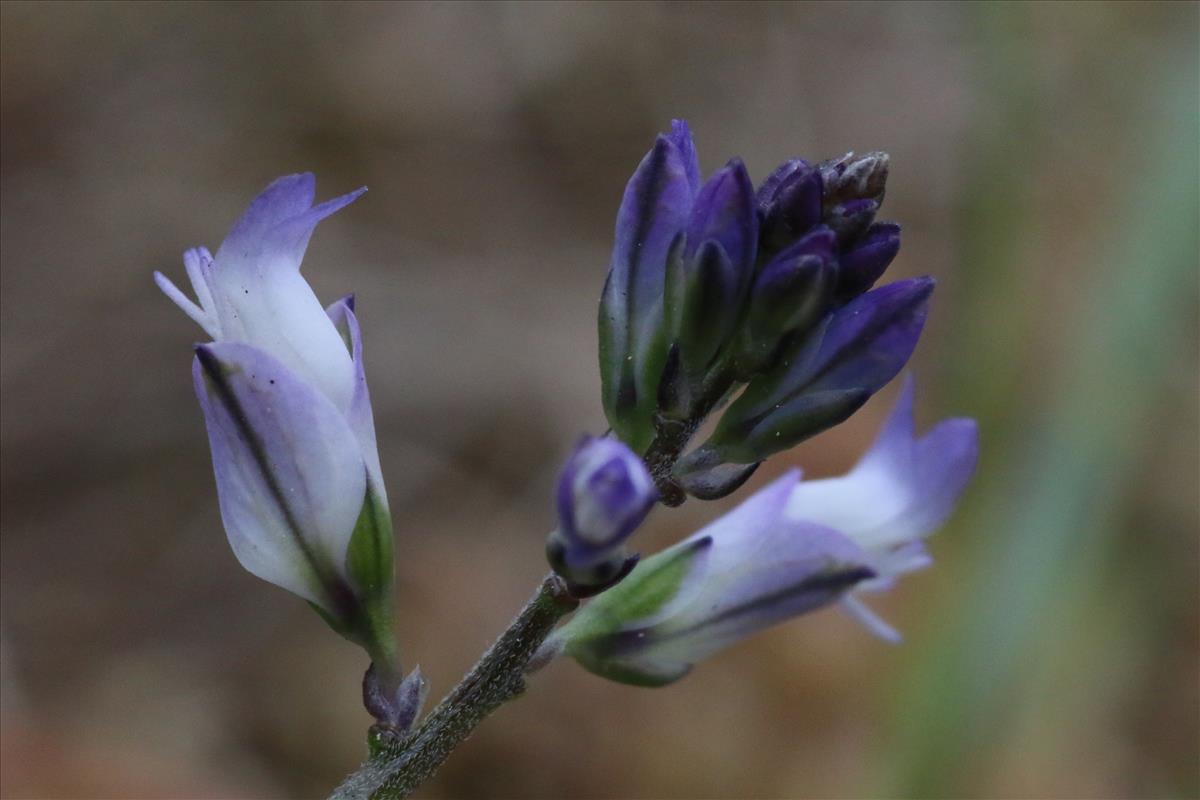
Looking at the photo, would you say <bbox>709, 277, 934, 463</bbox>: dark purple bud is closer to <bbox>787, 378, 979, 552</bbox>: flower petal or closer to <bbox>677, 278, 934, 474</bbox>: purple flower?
<bbox>677, 278, 934, 474</bbox>: purple flower

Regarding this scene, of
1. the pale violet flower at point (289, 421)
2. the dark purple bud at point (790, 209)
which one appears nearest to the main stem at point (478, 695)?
the pale violet flower at point (289, 421)

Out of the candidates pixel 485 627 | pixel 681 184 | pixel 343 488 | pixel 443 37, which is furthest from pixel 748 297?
pixel 443 37

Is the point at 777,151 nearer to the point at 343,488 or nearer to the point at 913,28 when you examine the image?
the point at 913,28

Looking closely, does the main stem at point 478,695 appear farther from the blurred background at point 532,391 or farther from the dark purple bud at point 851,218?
the blurred background at point 532,391

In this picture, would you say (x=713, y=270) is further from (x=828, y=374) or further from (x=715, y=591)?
(x=715, y=591)

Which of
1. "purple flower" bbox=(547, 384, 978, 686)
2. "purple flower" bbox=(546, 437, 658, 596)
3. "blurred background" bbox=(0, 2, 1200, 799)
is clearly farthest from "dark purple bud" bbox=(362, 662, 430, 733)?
"blurred background" bbox=(0, 2, 1200, 799)

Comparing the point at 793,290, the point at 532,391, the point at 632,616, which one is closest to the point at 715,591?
the point at 632,616
